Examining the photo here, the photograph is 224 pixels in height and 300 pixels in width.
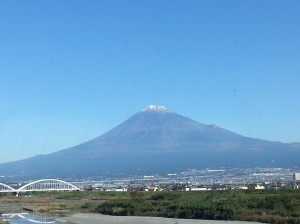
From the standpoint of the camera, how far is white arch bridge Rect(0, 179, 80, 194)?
7925 centimetres

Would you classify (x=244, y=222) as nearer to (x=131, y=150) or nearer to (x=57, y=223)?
(x=57, y=223)

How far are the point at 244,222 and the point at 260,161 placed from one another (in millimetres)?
145175

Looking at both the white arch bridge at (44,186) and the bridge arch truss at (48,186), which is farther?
the bridge arch truss at (48,186)

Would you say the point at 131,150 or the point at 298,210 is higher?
the point at 131,150

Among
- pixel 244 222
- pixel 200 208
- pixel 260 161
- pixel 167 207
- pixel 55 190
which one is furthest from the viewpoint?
pixel 260 161

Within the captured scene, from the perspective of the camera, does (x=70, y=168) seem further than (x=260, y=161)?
Yes

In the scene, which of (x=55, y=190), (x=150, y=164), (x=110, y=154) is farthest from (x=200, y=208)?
(x=110, y=154)

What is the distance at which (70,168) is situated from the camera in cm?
18988

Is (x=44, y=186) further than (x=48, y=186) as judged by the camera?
No

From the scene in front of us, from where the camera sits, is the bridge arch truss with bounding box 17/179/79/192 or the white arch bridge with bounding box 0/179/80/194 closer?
the white arch bridge with bounding box 0/179/80/194

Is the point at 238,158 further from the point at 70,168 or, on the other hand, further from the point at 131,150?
the point at 70,168

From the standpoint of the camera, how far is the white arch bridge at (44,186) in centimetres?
7925

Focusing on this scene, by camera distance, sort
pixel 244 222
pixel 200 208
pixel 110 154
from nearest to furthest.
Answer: pixel 244 222
pixel 200 208
pixel 110 154

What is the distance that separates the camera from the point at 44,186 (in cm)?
8481
